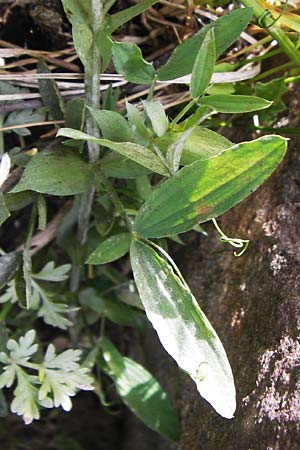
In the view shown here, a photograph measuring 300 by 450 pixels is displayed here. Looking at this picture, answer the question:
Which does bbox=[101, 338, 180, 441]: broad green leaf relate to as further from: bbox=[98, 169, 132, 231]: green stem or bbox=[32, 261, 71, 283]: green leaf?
bbox=[98, 169, 132, 231]: green stem

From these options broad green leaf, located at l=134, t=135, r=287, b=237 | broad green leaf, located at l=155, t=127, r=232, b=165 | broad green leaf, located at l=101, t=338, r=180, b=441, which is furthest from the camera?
broad green leaf, located at l=101, t=338, r=180, b=441

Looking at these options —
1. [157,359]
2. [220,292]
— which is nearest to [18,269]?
[220,292]

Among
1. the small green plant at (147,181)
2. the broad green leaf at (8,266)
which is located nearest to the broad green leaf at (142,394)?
the small green plant at (147,181)

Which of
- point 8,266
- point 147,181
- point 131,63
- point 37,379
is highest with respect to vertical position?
point 131,63

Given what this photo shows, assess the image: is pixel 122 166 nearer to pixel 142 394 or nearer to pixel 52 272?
pixel 52 272

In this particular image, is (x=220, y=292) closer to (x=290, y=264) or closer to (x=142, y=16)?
(x=290, y=264)

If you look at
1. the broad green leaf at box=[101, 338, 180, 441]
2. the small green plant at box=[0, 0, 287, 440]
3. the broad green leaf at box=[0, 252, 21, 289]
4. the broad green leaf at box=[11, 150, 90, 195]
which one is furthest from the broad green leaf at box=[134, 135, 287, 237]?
the broad green leaf at box=[101, 338, 180, 441]

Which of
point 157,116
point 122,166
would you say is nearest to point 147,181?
point 122,166
